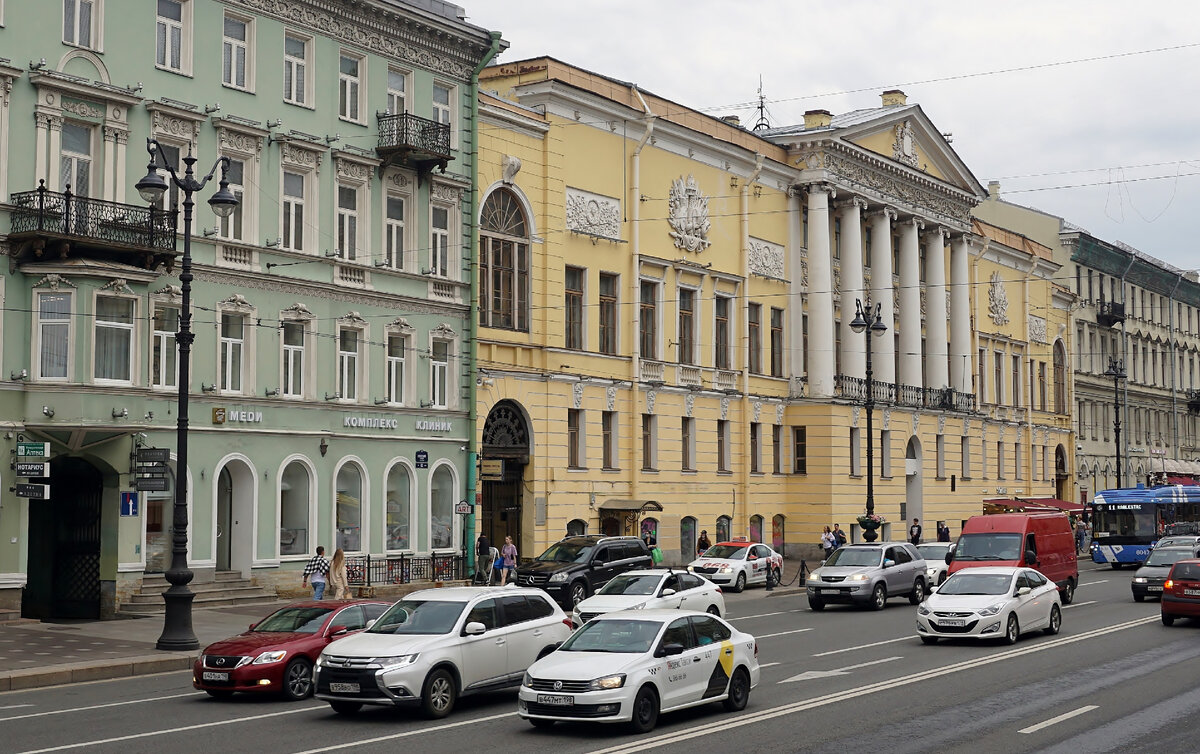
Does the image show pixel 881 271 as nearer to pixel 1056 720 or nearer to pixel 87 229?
pixel 87 229

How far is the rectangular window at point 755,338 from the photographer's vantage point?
58.0 m

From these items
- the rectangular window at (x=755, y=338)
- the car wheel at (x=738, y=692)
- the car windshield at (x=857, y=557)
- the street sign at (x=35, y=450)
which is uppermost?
the rectangular window at (x=755, y=338)

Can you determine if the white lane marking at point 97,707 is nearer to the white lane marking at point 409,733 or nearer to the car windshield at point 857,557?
the white lane marking at point 409,733

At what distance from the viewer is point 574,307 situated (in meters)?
48.4

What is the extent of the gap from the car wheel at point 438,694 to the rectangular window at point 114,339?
16.6 metres

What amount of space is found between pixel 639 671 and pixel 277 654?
19.5 ft

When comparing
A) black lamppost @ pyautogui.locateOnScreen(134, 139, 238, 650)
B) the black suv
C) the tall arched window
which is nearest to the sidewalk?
black lamppost @ pyautogui.locateOnScreen(134, 139, 238, 650)

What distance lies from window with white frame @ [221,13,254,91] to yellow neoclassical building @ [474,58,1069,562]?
9.58m

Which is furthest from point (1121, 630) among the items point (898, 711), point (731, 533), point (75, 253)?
point (731, 533)

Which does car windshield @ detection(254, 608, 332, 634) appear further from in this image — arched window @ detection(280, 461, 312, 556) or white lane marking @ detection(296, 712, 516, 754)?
arched window @ detection(280, 461, 312, 556)

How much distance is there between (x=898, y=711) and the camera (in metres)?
18.1

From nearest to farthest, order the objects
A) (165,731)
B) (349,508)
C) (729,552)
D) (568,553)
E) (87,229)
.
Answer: (165,731) < (87,229) < (568,553) < (349,508) < (729,552)

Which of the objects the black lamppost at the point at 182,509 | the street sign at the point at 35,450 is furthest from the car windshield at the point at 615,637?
the street sign at the point at 35,450

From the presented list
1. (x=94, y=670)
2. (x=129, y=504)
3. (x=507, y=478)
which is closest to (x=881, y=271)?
(x=507, y=478)
